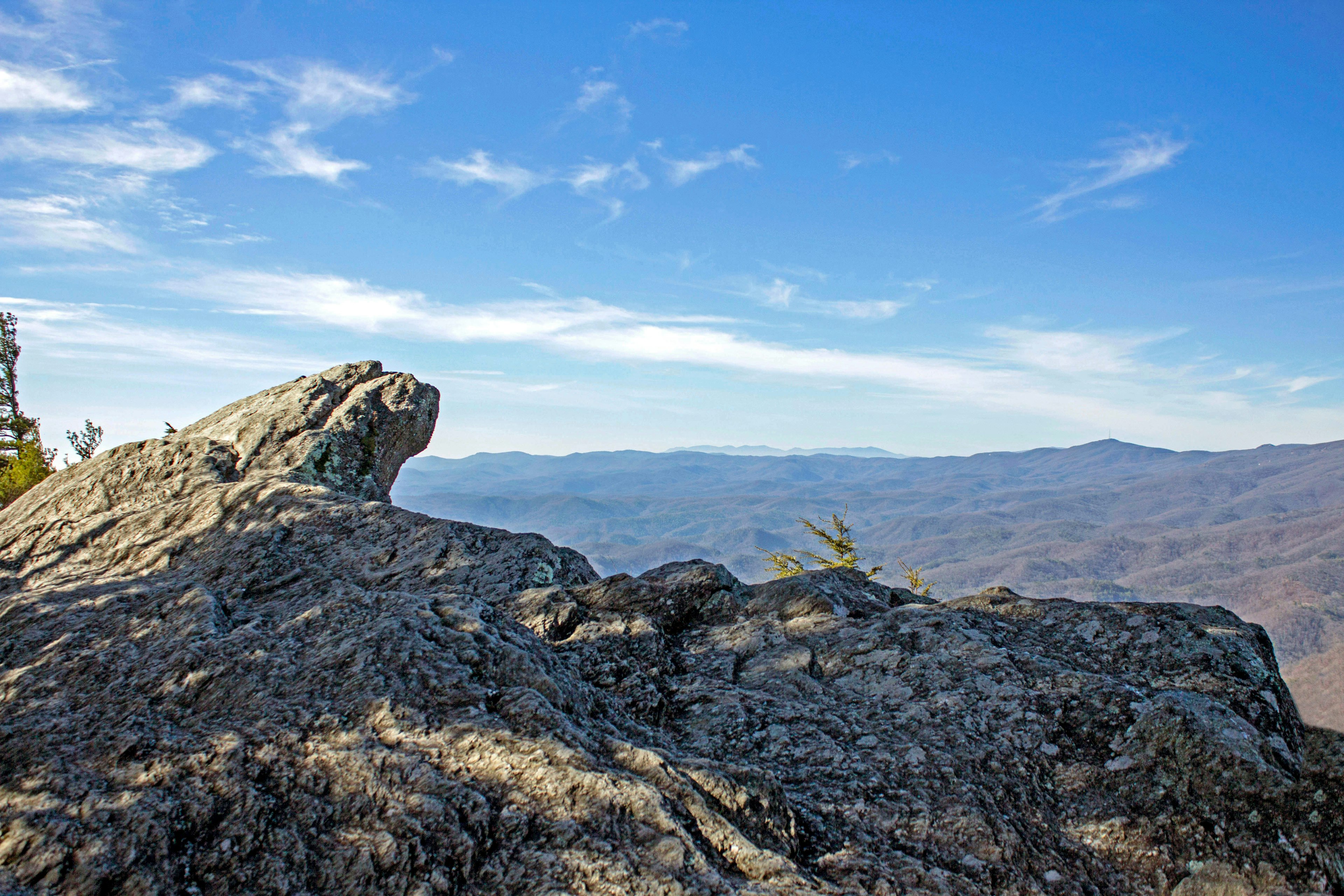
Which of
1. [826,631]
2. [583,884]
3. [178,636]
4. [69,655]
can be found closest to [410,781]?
[583,884]

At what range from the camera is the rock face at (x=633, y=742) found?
541 cm

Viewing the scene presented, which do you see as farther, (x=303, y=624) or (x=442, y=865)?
(x=303, y=624)

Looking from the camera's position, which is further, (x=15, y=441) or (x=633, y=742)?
(x=15, y=441)

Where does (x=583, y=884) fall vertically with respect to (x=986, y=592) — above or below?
below

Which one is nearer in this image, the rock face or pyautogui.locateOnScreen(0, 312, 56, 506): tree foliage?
the rock face

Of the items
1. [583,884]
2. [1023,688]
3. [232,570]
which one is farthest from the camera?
[232,570]

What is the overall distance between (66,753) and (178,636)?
2.40 meters

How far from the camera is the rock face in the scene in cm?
541

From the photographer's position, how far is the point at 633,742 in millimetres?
7645

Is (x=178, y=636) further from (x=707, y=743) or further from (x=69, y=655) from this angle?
(x=707, y=743)

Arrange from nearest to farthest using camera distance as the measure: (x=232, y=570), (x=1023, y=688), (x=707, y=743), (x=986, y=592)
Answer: (x=707, y=743) → (x=1023, y=688) → (x=232, y=570) → (x=986, y=592)

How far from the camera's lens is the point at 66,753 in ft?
19.8

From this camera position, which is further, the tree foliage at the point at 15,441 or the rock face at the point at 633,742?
the tree foliage at the point at 15,441

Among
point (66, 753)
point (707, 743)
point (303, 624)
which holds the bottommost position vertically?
point (707, 743)
